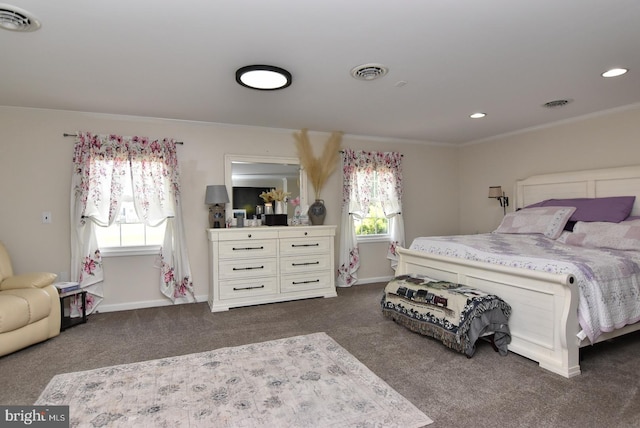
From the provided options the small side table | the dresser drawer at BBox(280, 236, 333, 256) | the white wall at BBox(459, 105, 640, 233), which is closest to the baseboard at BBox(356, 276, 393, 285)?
the dresser drawer at BBox(280, 236, 333, 256)

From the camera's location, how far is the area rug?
1.86 m

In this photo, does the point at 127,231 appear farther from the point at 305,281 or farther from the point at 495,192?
the point at 495,192

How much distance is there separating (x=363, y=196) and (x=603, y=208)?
2775mm

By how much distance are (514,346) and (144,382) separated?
268 centimetres

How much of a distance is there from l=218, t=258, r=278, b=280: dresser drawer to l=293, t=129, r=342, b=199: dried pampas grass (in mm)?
1219

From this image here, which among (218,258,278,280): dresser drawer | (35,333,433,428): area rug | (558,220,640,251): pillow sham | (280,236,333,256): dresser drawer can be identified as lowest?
(35,333,433,428): area rug

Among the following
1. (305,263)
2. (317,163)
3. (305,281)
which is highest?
(317,163)

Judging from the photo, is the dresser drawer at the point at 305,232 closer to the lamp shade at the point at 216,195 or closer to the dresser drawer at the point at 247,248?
the dresser drawer at the point at 247,248

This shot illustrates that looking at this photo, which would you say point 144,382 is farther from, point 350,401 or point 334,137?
point 334,137

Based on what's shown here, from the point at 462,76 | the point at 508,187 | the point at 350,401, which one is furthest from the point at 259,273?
the point at 508,187

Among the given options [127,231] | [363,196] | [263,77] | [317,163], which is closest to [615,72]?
[263,77]

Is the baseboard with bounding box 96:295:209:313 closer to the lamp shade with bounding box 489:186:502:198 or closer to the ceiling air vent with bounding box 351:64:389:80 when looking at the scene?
the ceiling air vent with bounding box 351:64:389:80

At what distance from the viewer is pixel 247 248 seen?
4.09m

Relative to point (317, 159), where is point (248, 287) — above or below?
below
